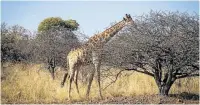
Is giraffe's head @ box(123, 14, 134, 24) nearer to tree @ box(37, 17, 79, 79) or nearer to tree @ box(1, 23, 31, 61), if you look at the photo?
tree @ box(37, 17, 79, 79)

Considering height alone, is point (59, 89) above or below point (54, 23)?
below

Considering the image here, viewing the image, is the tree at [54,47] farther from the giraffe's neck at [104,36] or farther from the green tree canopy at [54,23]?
the green tree canopy at [54,23]

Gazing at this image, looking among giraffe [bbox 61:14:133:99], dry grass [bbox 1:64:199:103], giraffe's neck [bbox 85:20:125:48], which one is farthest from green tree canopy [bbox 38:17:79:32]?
giraffe [bbox 61:14:133:99]

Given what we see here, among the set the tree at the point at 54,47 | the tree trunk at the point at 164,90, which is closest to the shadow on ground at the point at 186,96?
the tree trunk at the point at 164,90

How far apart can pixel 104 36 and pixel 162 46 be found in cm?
207

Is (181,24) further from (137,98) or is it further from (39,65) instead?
(39,65)

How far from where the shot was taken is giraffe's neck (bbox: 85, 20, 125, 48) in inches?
385

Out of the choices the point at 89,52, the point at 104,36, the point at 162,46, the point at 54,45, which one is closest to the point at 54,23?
the point at 54,45

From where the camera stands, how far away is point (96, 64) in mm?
9383

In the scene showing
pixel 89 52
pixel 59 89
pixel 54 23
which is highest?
pixel 54 23

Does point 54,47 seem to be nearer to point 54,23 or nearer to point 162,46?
point 162,46

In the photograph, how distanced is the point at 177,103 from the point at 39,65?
928cm

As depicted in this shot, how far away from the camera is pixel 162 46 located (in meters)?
8.27

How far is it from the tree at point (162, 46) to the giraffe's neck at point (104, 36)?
22.9 inches
